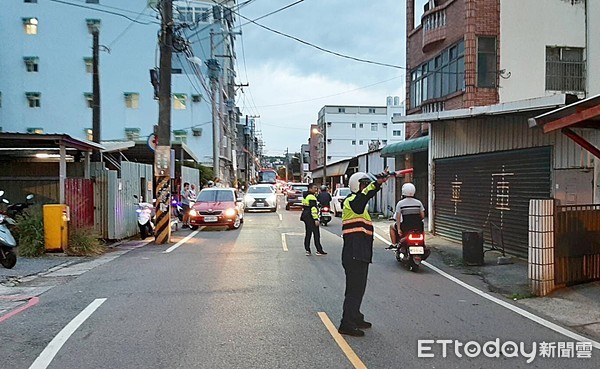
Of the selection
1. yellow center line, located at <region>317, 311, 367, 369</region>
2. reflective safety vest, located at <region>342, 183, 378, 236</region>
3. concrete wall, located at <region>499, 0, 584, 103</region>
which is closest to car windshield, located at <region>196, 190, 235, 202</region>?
concrete wall, located at <region>499, 0, 584, 103</region>

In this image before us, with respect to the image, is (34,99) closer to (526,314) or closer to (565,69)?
(565,69)

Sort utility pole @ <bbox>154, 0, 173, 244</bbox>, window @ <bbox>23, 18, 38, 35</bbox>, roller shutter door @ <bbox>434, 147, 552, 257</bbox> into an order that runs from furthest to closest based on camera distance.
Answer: window @ <bbox>23, 18, 38, 35</bbox>, utility pole @ <bbox>154, 0, 173, 244</bbox>, roller shutter door @ <bbox>434, 147, 552, 257</bbox>

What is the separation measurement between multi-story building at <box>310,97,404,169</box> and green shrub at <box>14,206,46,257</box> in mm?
73910

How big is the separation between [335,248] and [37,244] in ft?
24.2

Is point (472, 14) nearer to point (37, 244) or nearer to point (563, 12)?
point (563, 12)

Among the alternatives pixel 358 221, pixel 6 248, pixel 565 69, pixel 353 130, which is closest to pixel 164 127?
pixel 6 248

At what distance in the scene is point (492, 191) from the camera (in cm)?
1391

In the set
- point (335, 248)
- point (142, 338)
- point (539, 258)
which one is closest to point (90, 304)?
point (142, 338)

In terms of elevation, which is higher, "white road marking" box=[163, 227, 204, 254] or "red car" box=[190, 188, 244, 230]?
"red car" box=[190, 188, 244, 230]

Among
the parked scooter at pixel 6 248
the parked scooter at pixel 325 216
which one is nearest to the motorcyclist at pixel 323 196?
the parked scooter at pixel 325 216

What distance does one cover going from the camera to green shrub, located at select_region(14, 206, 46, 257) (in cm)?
1255

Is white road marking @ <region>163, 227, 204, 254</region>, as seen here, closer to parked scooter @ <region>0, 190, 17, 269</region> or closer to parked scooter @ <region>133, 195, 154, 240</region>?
parked scooter @ <region>133, 195, 154, 240</region>

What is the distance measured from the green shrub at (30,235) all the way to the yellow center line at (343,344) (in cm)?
831

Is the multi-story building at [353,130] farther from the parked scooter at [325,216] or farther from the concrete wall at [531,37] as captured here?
the concrete wall at [531,37]
